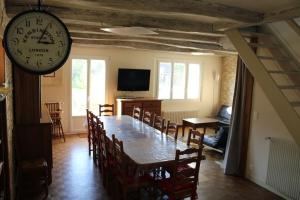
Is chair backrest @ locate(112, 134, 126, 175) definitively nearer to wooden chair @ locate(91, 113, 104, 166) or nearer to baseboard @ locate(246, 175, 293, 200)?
wooden chair @ locate(91, 113, 104, 166)

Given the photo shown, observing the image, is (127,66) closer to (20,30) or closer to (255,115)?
(255,115)

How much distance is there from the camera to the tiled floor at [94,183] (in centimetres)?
401

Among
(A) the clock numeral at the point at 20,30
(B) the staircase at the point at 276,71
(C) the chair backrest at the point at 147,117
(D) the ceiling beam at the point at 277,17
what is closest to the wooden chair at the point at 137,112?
(C) the chair backrest at the point at 147,117

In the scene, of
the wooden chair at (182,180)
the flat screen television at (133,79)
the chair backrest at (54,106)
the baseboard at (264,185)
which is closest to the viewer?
the wooden chair at (182,180)

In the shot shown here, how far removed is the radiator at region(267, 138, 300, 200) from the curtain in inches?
22.8

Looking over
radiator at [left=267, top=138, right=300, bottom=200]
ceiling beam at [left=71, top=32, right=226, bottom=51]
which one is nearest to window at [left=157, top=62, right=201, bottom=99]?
ceiling beam at [left=71, top=32, right=226, bottom=51]

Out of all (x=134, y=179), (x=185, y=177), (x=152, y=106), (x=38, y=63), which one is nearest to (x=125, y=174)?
(x=134, y=179)

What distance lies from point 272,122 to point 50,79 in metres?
5.36

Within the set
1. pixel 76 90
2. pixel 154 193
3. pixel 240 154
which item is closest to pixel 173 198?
pixel 154 193

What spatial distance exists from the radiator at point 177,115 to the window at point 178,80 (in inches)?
19.8

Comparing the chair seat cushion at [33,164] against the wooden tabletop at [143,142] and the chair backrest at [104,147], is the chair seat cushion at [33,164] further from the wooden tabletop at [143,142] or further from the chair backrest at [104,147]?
the wooden tabletop at [143,142]

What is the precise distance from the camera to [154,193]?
388cm

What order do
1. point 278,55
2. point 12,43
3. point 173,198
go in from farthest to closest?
point 278,55, point 173,198, point 12,43

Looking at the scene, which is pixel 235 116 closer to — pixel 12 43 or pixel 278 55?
pixel 278 55
